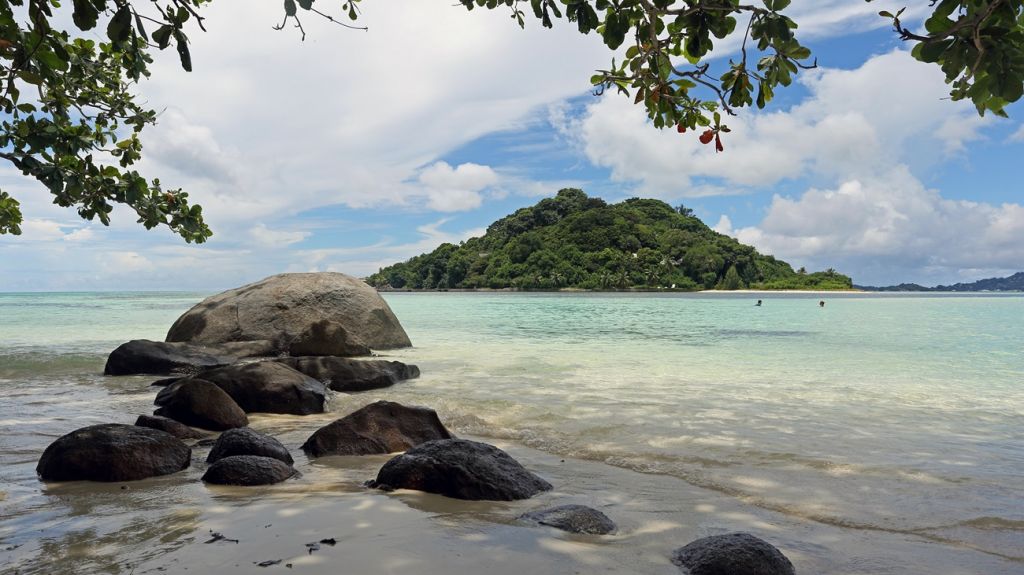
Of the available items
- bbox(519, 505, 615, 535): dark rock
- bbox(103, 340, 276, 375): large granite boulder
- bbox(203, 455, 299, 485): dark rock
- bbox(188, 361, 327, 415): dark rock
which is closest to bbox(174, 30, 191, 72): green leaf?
bbox(203, 455, 299, 485): dark rock

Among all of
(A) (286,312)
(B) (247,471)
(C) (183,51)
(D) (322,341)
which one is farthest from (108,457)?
(A) (286,312)

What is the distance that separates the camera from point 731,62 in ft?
12.6

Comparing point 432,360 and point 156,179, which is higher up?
point 156,179

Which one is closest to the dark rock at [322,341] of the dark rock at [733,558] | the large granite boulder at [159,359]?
the large granite boulder at [159,359]

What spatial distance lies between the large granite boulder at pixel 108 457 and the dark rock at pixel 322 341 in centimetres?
755

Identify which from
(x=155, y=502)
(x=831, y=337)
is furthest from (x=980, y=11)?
(x=831, y=337)

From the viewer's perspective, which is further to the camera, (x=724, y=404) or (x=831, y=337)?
(x=831, y=337)

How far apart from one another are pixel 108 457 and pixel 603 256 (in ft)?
331

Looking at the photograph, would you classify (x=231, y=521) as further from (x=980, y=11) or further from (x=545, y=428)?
(x=980, y=11)

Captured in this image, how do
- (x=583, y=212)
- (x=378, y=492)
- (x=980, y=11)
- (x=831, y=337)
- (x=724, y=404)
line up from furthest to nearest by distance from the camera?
1. (x=583, y=212)
2. (x=831, y=337)
3. (x=724, y=404)
4. (x=378, y=492)
5. (x=980, y=11)

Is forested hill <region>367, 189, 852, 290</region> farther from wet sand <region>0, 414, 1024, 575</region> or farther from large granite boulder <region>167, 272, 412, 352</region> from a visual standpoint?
wet sand <region>0, 414, 1024, 575</region>

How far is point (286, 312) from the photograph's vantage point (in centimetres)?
1355

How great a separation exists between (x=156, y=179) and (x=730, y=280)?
109m

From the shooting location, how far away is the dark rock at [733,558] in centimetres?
284
